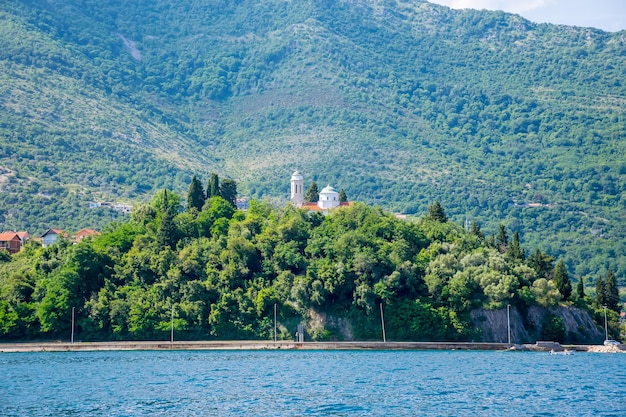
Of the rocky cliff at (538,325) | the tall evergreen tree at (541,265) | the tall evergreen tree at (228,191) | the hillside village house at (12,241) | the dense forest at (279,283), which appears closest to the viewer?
the dense forest at (279,283)

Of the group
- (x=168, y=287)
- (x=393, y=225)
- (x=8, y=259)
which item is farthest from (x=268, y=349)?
(x=8, y=259)

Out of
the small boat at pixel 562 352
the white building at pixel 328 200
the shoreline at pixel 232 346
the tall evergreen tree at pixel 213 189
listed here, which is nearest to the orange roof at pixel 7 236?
the tall evergreen tree at pixel 213 189

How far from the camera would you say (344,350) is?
356 ft

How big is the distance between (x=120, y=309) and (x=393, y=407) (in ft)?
188

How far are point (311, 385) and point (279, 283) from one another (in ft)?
148

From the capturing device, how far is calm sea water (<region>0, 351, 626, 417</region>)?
61.5 m

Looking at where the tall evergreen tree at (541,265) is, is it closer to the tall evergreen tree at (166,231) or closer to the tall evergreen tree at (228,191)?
the tall evergreen tree at (228,191)

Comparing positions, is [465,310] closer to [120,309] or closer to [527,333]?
[527,333]

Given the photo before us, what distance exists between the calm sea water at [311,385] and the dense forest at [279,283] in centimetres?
1084

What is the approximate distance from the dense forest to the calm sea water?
35.6 ft

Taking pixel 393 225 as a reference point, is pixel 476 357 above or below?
below

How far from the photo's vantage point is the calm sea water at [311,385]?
202 feet

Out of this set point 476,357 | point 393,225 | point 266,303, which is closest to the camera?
point 476,357

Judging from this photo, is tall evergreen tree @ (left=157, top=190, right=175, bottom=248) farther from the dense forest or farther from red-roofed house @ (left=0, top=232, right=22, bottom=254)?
red-roofed house @ (left=0, top=232, right=22, bottom=254)
